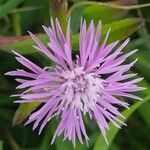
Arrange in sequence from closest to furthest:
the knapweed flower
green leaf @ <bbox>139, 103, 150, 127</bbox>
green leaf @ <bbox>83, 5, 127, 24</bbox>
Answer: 1. the knapweed flower
2. green leaf @ <bbox>83, 5, 127, 24</bbox>
3. green leaf @ <bbox>139, 103, 150, 127</bbox>

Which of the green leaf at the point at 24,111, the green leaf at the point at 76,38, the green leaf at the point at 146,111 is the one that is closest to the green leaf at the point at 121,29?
the green leaf at the point at 76,38

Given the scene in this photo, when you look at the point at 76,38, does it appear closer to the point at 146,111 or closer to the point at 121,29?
the point at 121,29

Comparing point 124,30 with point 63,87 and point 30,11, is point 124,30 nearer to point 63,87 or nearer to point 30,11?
point 63,87

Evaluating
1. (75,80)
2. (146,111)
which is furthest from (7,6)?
(146,111)

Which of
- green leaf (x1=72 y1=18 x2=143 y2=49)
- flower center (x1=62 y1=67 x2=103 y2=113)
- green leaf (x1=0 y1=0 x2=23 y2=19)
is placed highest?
green leaf (x1=0 y1=0 x2=23 y2=19)

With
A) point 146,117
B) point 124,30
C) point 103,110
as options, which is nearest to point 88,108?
point 103,110

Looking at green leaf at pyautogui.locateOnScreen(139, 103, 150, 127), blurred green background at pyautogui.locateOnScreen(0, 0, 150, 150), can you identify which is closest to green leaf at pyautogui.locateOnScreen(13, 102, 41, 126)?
blurred green background at pyautogui.locateOnScreen(0, 0, 150, 150)

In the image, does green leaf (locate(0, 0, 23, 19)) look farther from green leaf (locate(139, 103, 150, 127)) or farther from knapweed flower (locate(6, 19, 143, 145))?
green leaf (locate(139, 103, 150, 127))
